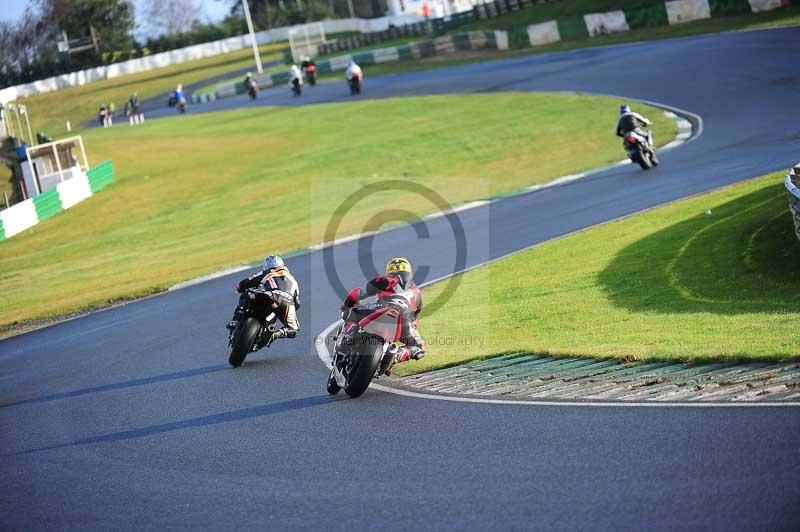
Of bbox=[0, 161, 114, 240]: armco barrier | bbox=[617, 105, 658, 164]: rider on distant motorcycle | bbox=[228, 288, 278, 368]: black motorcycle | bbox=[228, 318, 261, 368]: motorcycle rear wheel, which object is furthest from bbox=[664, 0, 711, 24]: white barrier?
bbox=[228, 318, 261, 368]: motorcycle rear wheel

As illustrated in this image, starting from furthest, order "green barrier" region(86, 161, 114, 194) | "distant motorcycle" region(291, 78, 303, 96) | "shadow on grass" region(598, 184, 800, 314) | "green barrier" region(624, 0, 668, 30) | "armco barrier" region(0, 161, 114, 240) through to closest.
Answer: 1. "distant motorcycle" region(291, 78, 303, 96)
2. "green barrier" region(624, 0, 668, 30)
3. "green barrier" region(86, 161, 114, 194)
4. "armco barrier" region(0, 161, 114, 240)
5. "shadow on grass" region(598, 184, 800, 314)

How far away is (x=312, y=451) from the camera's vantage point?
889 cm

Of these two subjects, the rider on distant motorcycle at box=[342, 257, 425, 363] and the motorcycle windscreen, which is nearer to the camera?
the motorcycle windscreen

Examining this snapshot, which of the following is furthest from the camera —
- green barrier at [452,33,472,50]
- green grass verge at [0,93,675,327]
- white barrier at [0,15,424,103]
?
white barrier at [0,15,424,103]

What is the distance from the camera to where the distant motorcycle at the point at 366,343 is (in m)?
10.5

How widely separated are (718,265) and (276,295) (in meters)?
6.03

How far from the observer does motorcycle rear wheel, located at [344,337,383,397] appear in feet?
34.3

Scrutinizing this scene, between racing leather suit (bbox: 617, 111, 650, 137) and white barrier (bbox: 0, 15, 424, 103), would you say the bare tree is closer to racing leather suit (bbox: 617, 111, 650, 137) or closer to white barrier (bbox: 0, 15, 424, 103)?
white barrier (bbox: 0, 15, 424, 103)

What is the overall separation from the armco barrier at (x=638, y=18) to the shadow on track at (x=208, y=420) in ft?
126

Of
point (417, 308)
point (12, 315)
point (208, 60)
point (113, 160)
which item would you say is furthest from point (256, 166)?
point (208, 60)

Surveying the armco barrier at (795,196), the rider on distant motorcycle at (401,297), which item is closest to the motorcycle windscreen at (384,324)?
the rider on distant motorcycle at (401,297)

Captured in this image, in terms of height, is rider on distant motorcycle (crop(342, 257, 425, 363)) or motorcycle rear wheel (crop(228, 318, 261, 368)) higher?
rider on distant motorcycle (crop(342, 257, 425, 363))

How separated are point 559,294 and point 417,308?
13.5 ft

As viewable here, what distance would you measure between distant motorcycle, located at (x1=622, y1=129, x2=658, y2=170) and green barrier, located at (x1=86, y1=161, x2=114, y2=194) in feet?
76.8
